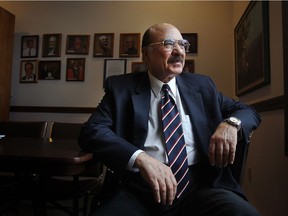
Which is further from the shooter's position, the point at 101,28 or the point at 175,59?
the point at 101,28

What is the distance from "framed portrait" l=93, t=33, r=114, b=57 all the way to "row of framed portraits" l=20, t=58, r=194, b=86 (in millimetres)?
114

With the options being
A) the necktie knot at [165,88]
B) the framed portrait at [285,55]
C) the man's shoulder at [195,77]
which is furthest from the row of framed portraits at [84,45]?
the necktie knot at [165,88]

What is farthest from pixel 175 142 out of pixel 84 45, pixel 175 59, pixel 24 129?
pixel 84 45

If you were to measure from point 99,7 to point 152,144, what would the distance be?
286cm

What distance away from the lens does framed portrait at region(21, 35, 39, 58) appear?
3506mm

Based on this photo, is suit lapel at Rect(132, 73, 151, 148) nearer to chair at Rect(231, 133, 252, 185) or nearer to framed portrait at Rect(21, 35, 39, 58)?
chair at Rect(231, 133, 252, 185)

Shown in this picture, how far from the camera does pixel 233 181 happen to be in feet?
3.47

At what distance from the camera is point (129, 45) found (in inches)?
132

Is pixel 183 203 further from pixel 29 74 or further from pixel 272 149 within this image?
pixel 29 74

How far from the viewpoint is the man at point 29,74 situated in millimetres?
3496

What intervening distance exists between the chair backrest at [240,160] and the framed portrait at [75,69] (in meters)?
2.71

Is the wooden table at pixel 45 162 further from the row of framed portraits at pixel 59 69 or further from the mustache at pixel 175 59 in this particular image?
the row of framed portraits at pixel 59 69

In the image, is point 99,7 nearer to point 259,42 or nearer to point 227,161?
point 259,42

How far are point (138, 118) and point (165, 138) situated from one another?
15 cm
